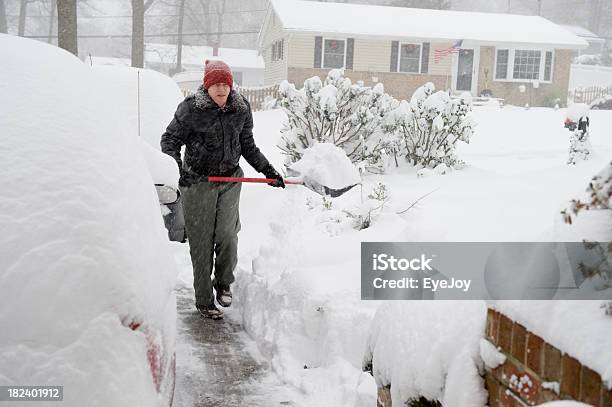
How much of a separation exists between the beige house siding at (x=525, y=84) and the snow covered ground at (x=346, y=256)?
21750 mm

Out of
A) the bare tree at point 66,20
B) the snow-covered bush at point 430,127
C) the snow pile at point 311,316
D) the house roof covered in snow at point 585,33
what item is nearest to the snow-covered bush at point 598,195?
the snow pile at point 311,316

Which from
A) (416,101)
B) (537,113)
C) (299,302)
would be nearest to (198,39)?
(537,113)

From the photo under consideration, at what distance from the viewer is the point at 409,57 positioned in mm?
29453

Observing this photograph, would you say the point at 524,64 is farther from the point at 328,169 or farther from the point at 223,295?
the point at 223,295

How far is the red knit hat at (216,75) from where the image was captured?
484cm

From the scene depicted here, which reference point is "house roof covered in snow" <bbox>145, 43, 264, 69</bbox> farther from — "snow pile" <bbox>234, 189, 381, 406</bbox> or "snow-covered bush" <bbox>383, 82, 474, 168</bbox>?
"snow pile" <bbox>234, 189, 381, 406</bbox>

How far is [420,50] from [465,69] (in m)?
2.60

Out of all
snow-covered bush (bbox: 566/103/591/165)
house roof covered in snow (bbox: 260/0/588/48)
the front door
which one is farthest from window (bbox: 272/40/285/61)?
snow-covered bush (bbox: 566/103/591/165)

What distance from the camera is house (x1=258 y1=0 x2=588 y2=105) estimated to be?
28531mm

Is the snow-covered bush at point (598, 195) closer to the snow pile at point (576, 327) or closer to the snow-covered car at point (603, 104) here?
the snow pile at point (576, 327)

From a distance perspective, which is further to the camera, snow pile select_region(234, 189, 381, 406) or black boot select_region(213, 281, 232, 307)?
black boot select_region(213, 281, 232, 307)

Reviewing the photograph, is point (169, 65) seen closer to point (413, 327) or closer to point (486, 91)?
point (486, 91)

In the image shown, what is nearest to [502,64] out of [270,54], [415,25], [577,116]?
[415,25]

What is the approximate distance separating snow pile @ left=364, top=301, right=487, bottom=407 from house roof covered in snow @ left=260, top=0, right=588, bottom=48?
26172 millimetres
